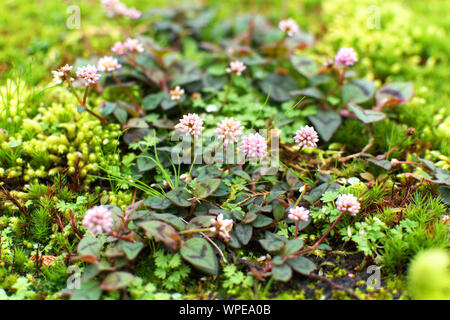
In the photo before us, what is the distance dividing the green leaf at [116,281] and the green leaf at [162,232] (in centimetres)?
25

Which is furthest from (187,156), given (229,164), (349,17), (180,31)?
(349,17)

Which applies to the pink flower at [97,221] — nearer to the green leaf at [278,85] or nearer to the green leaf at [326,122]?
the green leaf at [326,122]

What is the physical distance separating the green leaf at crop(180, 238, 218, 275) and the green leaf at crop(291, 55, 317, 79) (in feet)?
6.87

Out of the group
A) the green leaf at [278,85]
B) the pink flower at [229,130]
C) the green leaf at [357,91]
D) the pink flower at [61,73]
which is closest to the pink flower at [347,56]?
the green leaf at [357,91]

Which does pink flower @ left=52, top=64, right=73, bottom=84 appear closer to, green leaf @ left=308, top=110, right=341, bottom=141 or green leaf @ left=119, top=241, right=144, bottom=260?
green leaf @ left=119, top=241, right=144, bottom=260

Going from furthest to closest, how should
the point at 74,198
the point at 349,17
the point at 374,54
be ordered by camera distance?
the point at 349,17 → the point at 374,54 → the point at 74,198

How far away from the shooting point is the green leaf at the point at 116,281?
189cm

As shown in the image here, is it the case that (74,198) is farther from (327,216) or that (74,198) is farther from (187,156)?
(327,216)

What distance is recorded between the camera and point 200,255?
2.03m

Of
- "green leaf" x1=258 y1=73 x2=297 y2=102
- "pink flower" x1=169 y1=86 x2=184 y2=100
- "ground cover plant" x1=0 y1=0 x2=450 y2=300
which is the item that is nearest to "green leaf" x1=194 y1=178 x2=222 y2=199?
"ground cover plant" x1=0 y1=0 x2=450 y2=300

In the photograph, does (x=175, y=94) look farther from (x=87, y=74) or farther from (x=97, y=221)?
(x=97, y=221)

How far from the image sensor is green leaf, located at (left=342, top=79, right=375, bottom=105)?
3176 mm

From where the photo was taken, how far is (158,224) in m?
2.05

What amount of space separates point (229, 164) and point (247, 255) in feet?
2.21
